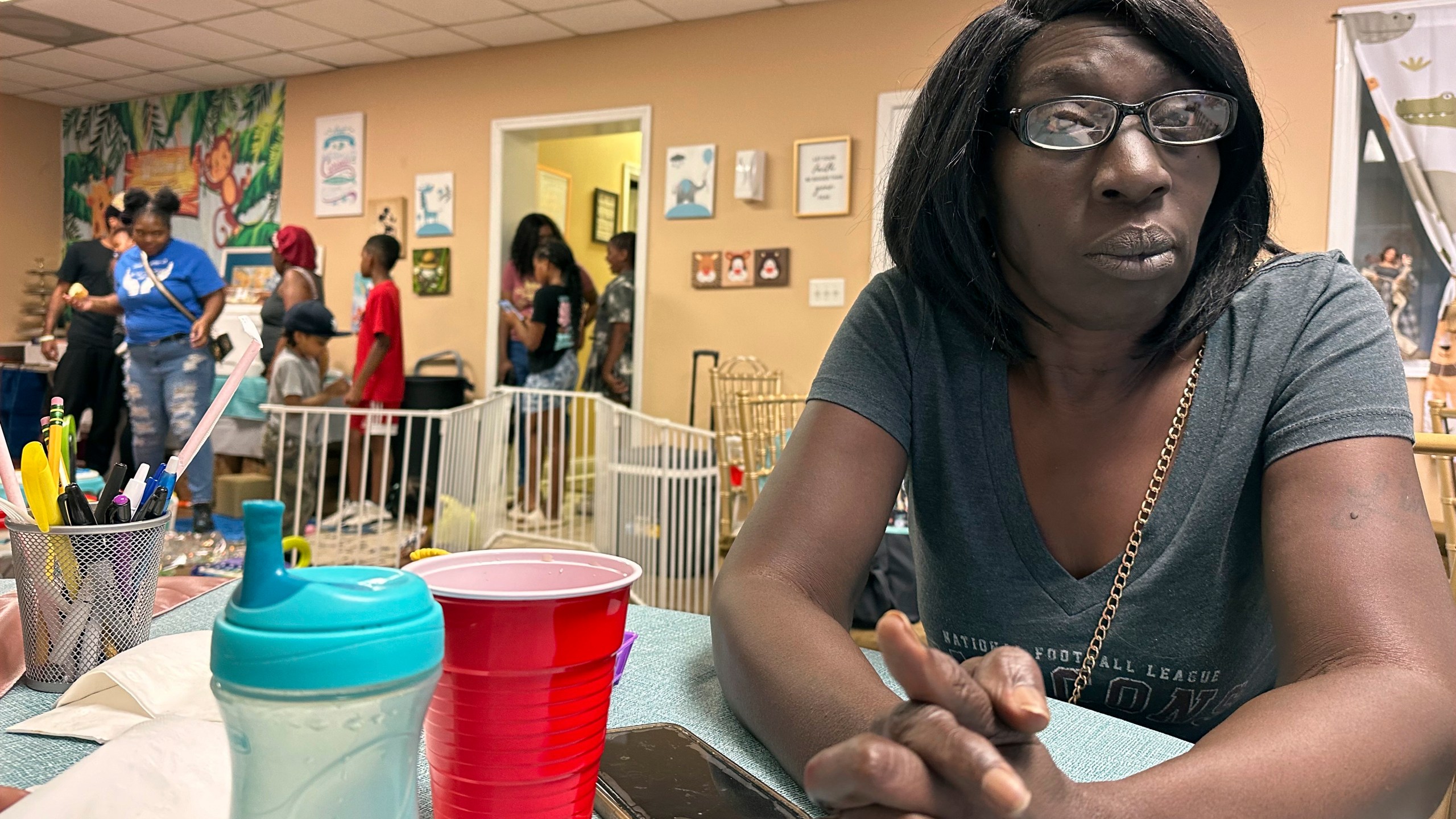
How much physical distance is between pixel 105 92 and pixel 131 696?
8.71 m

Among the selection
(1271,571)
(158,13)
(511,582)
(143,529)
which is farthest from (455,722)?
(158,13)

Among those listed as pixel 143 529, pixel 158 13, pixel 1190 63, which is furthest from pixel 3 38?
pixel 1190 63

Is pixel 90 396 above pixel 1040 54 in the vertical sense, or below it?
below

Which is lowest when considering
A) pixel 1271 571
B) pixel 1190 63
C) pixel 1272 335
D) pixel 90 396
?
pixel 90 396

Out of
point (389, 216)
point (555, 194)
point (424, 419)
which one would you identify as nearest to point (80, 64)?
point (389, 216)

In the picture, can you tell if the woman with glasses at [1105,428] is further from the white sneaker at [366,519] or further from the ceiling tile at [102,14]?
the ceiling tile at [102,14]

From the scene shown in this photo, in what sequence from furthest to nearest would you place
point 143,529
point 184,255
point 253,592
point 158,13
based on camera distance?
point 158,13 < point 184,255 < point 143,529 < point 253,592

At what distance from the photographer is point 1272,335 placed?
0.96 metres

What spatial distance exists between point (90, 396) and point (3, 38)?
8.37ft

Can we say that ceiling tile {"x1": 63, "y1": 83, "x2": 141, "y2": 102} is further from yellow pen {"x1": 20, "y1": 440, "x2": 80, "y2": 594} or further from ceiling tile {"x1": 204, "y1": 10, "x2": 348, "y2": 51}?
yellow pen {"x1": 20, "y1": 440, "x2": 80, "y2": 594}

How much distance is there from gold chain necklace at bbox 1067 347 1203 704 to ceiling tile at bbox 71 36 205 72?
23.8 feet

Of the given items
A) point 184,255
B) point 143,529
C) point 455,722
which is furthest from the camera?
point 184,255

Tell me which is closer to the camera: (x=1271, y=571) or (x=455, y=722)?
(x=455, y=722)

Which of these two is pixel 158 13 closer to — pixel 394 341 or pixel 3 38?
pixel 3 38
